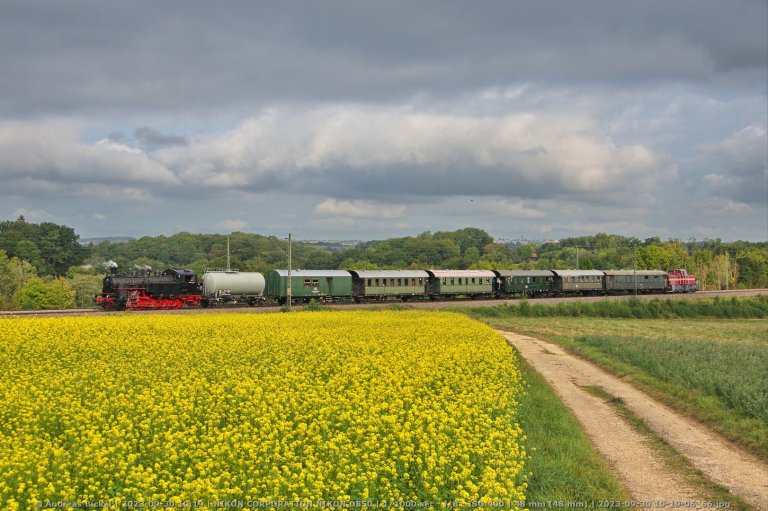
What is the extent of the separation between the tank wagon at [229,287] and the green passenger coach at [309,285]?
58.1 inches

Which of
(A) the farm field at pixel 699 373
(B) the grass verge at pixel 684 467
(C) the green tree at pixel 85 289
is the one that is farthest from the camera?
(C) the green tree at pixel 85 289

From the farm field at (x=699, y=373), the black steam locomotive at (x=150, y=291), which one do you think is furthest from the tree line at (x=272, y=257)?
the farm field at (x=699, y=373)

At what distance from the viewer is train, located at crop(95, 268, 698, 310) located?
55.1 meters

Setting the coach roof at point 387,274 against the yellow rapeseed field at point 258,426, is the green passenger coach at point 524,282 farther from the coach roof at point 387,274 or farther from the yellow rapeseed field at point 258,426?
the yellow rapeseed field at point 258,426

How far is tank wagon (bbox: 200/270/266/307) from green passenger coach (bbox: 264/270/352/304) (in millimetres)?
1475

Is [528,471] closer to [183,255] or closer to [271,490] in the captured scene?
[271,490]

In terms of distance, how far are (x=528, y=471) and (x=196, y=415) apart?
687 cm

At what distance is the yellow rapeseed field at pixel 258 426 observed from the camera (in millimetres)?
10031

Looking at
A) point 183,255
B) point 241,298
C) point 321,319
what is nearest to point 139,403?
point 321,319

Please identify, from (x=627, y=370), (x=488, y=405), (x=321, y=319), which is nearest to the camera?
(x=488, y=405)

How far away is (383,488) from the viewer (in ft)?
33.9

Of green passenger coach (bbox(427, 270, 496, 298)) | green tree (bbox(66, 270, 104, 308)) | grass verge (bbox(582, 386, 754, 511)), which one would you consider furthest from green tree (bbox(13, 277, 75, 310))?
grass verge (bbox(582, 386, 754, 511))

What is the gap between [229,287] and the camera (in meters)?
59.6

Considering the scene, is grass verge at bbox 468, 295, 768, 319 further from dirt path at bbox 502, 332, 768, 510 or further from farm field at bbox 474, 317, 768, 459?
dirt path at bbox 502, 332, 768, 510
